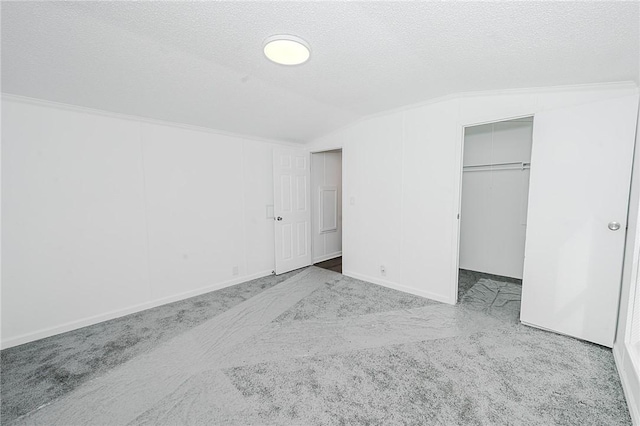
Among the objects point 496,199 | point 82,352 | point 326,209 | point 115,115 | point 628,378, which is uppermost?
point 115,115

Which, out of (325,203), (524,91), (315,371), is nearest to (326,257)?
(325,203)

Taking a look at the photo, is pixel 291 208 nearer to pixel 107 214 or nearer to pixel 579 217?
pixel 107 214

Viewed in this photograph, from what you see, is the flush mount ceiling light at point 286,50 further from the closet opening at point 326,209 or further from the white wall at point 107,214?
the closet opening at point 326,209

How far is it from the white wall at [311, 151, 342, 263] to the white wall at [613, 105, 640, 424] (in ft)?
12.1

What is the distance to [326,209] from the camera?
5.00 m

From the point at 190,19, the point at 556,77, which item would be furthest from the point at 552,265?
the point at 190,19

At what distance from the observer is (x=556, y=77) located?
7.32 feet

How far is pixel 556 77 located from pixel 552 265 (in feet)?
5.37

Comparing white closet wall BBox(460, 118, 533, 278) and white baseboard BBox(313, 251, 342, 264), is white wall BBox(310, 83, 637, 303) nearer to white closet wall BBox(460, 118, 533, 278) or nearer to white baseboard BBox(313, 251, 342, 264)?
white baseboard BBox(313, 251, 342, 264)

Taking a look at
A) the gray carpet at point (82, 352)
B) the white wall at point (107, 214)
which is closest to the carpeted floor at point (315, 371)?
the gray carpet at point (82, 352)

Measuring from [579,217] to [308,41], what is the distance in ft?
8.66

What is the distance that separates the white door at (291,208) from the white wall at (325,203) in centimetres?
23

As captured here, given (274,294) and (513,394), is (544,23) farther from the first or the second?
(274,294)

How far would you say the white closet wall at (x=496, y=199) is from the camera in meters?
3.78
